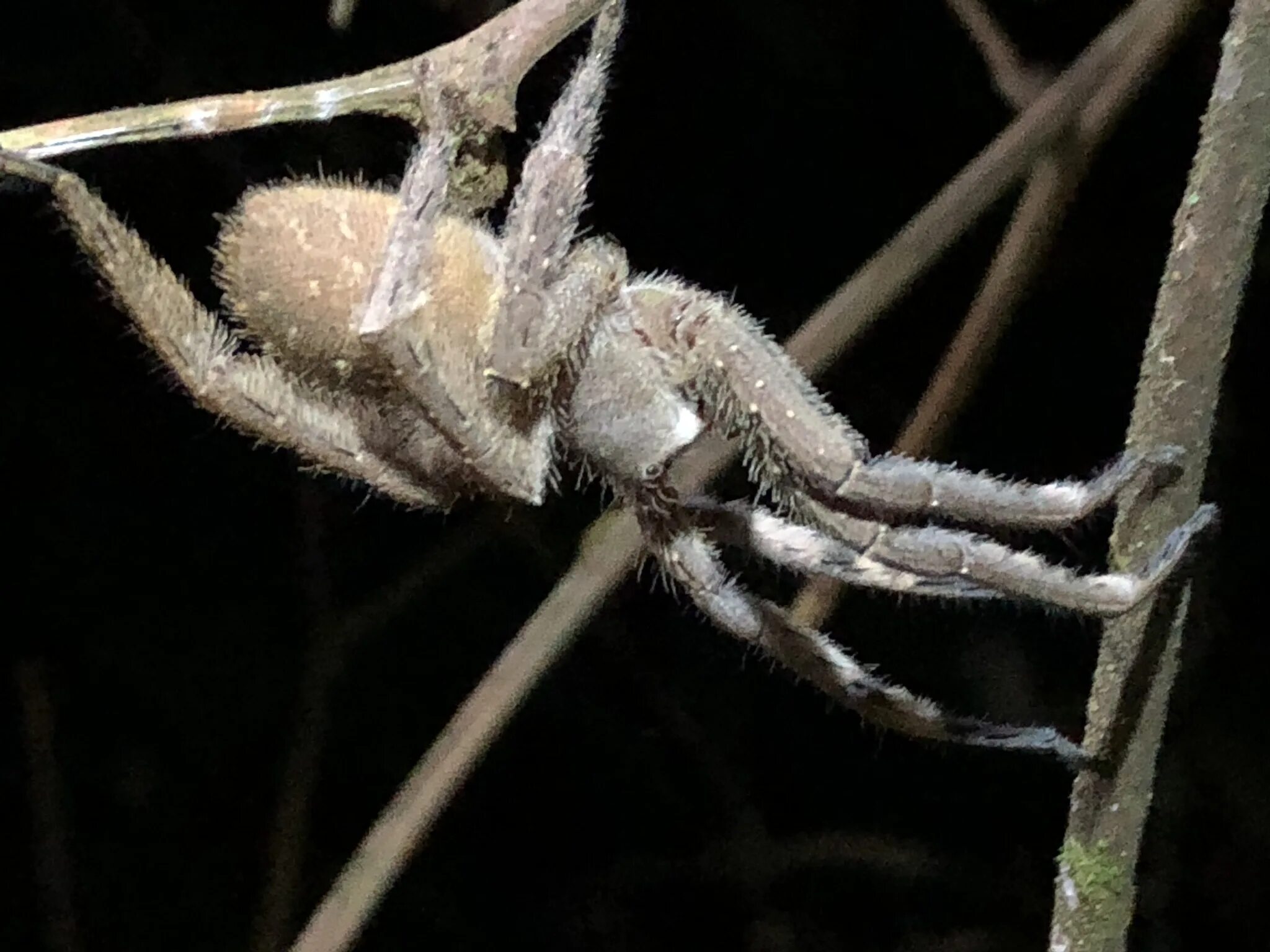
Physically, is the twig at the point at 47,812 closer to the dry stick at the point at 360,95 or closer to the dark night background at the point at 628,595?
the dark night background at the point at 628,595

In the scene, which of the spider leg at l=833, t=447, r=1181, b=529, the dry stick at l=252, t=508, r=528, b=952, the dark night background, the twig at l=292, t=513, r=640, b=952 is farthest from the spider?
the dry stick at l=252, t=508, r=528, b=952

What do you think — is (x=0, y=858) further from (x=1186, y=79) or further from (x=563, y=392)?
(x=1186, y=79)

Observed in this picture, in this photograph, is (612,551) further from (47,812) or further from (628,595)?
(47,812)

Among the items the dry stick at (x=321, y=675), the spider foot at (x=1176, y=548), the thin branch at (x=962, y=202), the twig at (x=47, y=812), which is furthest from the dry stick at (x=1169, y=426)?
the twig at (x=47, y=812)

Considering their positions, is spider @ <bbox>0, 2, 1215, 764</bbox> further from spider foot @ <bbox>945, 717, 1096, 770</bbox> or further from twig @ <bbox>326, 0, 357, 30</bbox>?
twig @ <bbox>326, 0, 357, 30</bbox>

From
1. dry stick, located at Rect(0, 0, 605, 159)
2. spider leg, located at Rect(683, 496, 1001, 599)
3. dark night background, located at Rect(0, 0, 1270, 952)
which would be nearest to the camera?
dry stick, located at Rect(0, 0, 605, 159)

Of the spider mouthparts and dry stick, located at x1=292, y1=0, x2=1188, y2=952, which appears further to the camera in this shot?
dry stick, located at x1=292, y1=0, x2=1188, y2=952
